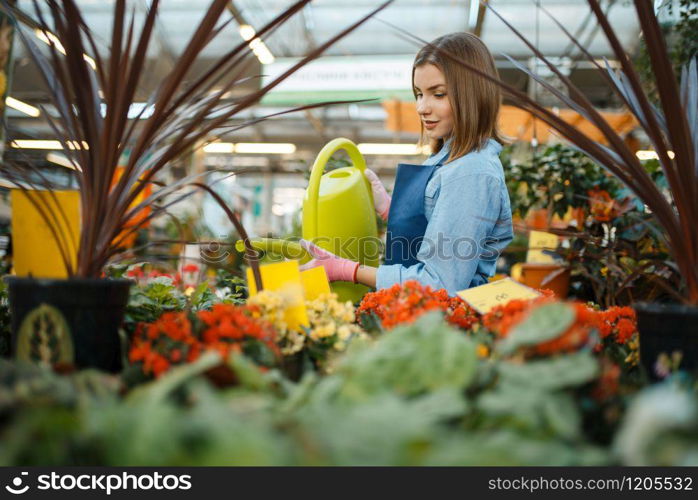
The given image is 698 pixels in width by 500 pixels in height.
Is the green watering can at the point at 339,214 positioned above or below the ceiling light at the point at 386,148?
below

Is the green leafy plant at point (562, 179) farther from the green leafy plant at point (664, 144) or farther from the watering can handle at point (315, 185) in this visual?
the green leafy plant at point (664, 144)

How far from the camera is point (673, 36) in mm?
2090

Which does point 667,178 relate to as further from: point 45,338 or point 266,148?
point 266,148

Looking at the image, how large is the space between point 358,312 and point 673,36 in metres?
1.84

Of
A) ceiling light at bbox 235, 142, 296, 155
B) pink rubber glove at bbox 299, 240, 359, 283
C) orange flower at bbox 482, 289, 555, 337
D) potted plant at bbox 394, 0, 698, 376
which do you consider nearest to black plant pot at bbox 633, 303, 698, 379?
potted plant at bbox 394, 0, 698, 376

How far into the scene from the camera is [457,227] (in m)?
1.16

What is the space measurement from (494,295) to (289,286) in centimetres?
31

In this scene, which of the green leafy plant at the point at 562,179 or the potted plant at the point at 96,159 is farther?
the green leafy plant at the point at 562,179

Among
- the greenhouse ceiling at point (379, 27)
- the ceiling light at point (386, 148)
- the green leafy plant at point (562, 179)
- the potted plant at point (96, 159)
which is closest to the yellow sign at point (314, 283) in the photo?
the potted plant at point (96, 159)

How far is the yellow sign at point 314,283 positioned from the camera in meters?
0.97

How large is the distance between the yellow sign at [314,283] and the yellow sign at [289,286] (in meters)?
0.09

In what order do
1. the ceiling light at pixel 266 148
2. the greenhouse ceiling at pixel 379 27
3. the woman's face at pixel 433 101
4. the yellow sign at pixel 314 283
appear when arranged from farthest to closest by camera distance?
the ceiling light at pixel 266 148 → the greenhouse ceiling at pixel 379 27 → the woman's face at pixel 433 101 → the yellow sign at pixel 314 283
